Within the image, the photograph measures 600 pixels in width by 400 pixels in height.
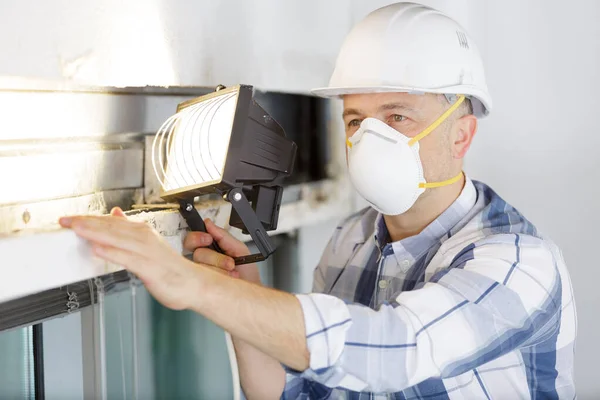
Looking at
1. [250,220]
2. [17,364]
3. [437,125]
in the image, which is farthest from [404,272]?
[17,364]

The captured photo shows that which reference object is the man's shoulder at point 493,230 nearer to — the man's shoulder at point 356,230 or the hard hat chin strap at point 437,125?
the hard hat chin strap at point 437,125

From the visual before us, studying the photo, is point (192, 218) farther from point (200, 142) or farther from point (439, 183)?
point (439, 183)

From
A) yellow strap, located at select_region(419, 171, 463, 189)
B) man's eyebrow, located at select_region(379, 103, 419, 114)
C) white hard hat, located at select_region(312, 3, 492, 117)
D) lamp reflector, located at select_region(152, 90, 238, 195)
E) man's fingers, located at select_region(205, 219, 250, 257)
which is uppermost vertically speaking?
white hard hat, located at select_region(312, 3, 492, 117)

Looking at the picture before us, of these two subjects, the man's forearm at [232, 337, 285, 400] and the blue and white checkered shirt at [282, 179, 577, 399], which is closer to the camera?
the blue and white checkered shirt at [282, 179, 577, 399]

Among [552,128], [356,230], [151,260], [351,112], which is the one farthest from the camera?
[552,128]

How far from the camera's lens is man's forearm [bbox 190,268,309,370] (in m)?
0.97

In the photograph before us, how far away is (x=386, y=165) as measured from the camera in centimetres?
136

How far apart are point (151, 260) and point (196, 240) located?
424 mm

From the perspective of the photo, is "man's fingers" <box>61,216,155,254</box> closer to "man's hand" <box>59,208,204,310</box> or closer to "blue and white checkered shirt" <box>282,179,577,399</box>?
"man's hand" <box>59,208,204,310</box>

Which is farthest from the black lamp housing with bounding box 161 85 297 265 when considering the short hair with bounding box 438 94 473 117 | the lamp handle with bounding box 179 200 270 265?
the short hair with bounding box 438 94 473 117

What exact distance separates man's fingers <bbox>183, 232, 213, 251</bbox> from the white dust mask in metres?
0.33

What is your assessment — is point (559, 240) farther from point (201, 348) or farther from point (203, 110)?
point (203, 110)

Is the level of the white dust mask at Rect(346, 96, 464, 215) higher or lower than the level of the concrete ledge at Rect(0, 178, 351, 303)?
higher

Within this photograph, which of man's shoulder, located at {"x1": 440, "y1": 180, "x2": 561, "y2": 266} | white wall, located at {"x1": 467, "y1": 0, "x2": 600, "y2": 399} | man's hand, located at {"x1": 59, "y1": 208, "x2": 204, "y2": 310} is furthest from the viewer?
white wall, located at {"x1": 467, "y1": 0, "x2": 600, "y2": 399}
